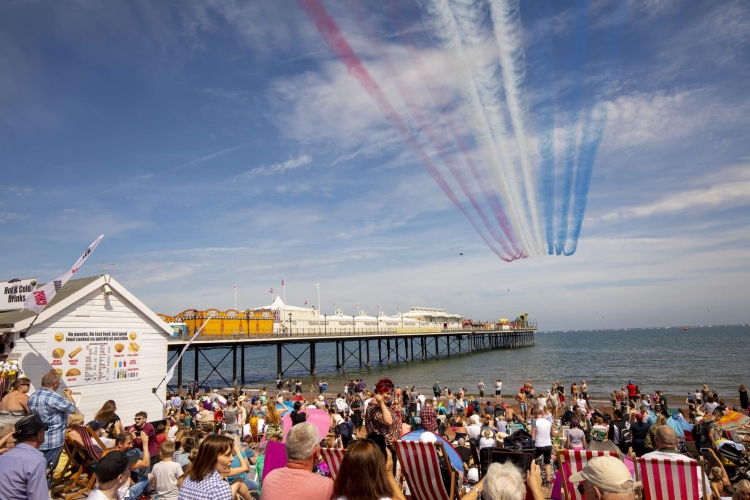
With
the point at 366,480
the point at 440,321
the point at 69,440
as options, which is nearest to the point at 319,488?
the point at 366,480

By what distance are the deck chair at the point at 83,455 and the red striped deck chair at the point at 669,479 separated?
665cm

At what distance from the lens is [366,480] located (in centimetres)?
286

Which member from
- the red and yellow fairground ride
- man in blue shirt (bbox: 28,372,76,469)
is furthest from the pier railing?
man in blue shirt (bbox: 28,372,76,469)

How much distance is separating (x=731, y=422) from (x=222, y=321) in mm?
36527

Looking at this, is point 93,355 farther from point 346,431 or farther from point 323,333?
point 323,333

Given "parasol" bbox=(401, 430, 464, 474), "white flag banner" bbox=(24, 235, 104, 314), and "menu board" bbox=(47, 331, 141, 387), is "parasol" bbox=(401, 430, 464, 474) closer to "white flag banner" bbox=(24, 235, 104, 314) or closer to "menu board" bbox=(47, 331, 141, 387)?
"white flag banner" bbox=(24, 235, 104, 314)

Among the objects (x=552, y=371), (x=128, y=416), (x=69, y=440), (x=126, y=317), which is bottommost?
(x=552, y=371)

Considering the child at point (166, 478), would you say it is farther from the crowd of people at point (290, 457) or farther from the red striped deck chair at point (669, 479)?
the red striped deck chair at point (669, 479)

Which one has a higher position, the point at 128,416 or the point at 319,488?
the point at 319,488

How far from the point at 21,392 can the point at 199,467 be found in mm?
4504

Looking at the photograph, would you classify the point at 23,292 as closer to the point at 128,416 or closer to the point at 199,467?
the point at 128,416

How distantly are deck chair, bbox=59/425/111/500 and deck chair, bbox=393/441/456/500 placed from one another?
14.8 ft

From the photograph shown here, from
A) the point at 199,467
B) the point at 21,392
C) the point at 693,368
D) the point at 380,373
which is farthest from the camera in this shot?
the point at 380,373

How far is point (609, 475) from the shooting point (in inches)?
116
